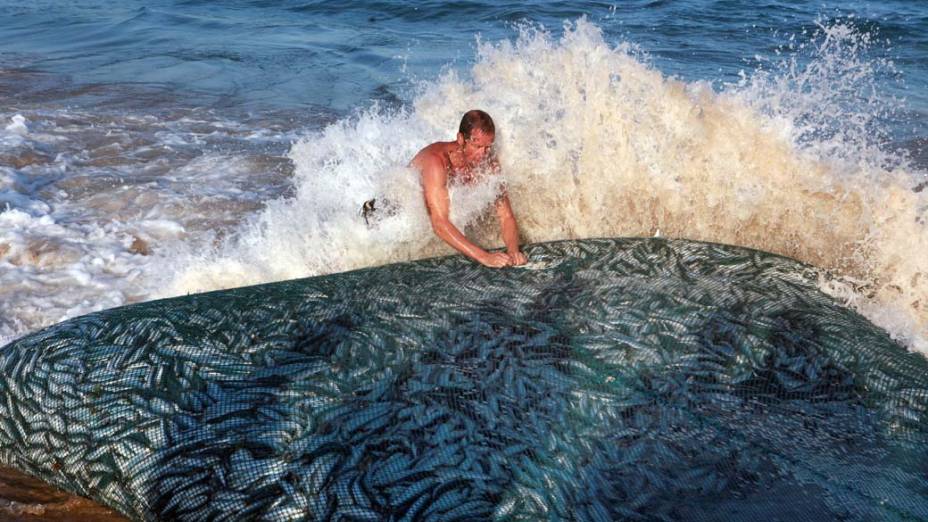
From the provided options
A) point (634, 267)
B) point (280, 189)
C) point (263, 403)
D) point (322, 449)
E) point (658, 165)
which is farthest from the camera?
point (280, 189)

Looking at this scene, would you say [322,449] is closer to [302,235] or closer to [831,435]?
[831,435]

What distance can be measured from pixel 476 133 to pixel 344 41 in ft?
35.0

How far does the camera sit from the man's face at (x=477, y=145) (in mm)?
4840

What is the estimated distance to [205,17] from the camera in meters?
16.8

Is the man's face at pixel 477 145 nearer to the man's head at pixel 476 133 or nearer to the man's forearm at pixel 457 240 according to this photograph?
the man's head at pixel 476 133

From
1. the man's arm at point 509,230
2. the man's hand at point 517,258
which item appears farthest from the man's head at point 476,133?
the man's hand at point 517,258

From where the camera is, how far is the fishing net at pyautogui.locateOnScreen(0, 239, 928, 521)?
107 inches

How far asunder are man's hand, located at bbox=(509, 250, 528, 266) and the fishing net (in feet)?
1.00

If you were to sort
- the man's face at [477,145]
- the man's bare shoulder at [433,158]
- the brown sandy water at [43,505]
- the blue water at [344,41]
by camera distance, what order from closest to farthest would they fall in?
the brown sandy water at [43,505], the man's face at [477,145], the man's bare shoulder at [433,158], the blue water at [344,41]

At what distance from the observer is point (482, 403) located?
3.12 meters

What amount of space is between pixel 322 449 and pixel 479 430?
0.58 m

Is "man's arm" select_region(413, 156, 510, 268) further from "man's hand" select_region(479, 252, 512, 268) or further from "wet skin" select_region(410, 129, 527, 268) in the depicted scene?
"man's hand" select_region(479, 252, 512, 268)

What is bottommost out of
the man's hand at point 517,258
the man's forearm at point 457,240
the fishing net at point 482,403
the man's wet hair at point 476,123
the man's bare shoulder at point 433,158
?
the fishing net at point 482,403

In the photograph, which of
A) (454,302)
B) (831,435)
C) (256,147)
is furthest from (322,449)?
(256,147)
